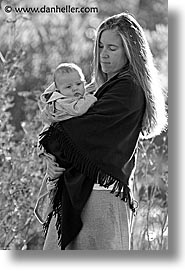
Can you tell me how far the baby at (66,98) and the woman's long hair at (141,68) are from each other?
4.0 inches

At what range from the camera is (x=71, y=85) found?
1.85 m

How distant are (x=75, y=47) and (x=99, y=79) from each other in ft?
0.71

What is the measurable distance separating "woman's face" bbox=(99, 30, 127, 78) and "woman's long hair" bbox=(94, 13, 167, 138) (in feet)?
0.05

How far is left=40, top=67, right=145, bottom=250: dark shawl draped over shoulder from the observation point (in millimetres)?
1808

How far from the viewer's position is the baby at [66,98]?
1.81 m

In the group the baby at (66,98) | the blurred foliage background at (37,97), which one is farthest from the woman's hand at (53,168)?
the blurred foliage background at (37,97)

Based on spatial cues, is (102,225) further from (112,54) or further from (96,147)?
(112,54)

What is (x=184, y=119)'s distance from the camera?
2064 mm

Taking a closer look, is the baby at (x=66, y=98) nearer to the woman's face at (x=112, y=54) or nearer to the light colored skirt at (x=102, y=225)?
the woman's face at (x=112, y=54)

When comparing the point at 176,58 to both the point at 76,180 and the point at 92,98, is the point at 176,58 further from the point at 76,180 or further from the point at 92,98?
the point at 76,180

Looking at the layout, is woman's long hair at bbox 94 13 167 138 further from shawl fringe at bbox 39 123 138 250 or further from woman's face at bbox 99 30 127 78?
shawl fringe at bbox 39 123 138 250

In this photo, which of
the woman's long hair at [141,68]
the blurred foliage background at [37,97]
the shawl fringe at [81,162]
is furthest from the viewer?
the blurred foliage background at [37,97]

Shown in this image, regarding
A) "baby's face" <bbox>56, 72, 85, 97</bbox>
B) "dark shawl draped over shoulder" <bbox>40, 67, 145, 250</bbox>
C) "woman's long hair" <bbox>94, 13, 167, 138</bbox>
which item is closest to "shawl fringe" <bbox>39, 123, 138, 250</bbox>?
"dark shawl draped over shoulder" <bbox>40, 67, 145, 250</bbox>
